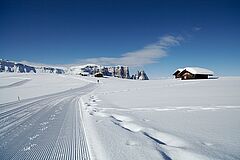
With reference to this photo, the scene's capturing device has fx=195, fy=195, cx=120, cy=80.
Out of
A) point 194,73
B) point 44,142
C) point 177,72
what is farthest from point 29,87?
point 177,72

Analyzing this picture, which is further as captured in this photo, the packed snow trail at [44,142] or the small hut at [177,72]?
the small hut at [177,72]

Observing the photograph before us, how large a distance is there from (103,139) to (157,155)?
5.69ft

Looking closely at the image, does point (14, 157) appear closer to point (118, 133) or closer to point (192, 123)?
point (118, 133)

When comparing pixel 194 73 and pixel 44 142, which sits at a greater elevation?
pixel 194 73

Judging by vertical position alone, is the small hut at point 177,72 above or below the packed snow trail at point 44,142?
above

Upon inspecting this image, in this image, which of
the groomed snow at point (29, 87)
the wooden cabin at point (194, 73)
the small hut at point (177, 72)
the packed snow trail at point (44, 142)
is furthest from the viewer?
the small hut at point (177, 72)

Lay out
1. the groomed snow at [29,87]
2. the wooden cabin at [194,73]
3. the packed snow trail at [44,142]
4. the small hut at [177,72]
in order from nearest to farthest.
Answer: the packed snow trail at [44,142] < the groomed snow at [29,87] < the wooden cabin at [194,73] < the small hut at [177,72]

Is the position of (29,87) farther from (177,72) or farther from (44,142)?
(177,72)

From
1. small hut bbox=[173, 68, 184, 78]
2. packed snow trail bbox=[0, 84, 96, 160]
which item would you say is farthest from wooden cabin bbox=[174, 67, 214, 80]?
packed snow trail bbox=[0, 84, 96, 160]

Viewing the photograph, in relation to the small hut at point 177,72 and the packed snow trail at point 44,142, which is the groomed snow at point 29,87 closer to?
the packed snow trail at point 44,142

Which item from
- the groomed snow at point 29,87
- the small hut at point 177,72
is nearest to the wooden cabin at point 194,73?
the small hut at point 177,72

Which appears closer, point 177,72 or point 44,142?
point 44,142

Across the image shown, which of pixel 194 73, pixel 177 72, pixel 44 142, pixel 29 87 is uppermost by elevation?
pixel 177 72

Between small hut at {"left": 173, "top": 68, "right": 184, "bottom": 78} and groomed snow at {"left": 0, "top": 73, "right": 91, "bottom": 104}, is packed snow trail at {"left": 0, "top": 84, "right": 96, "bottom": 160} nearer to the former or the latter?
groomed snow at {"left": 0, "top": 73, "right": 91, "bottom": 104}
